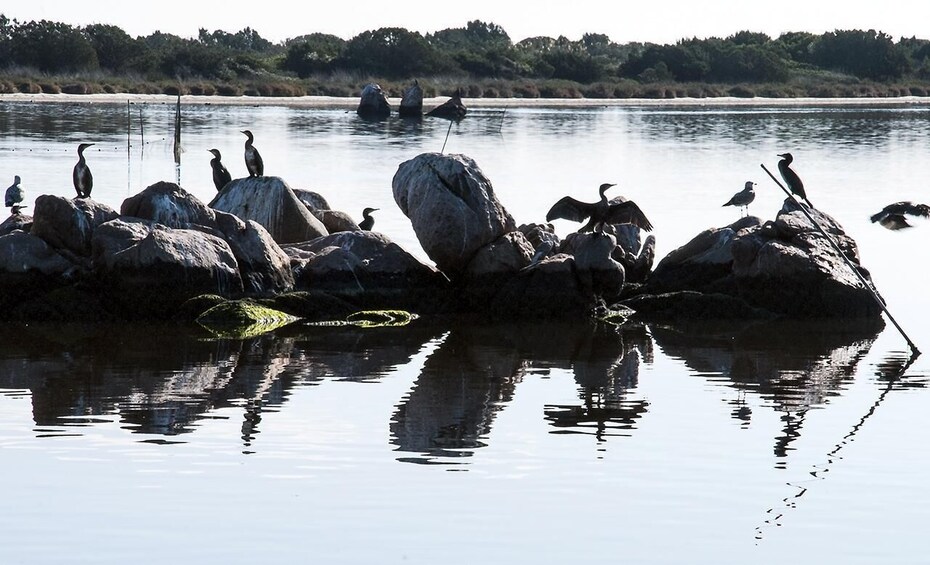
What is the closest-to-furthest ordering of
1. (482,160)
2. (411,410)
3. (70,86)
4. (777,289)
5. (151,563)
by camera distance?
(151,563)
(411,410)
(777,289)
(482,160)
(70,86)

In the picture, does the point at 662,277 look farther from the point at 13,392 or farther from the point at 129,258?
the point at 13,392

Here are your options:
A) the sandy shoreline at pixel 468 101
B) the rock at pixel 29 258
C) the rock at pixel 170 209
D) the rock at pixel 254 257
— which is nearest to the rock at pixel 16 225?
the rock at pixel 29 258

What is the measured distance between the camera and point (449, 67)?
9694 cm

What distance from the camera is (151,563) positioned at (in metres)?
8.17

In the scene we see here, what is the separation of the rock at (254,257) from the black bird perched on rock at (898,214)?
387 inches

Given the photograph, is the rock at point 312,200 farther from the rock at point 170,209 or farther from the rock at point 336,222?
the rock at point 170,209

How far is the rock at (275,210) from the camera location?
18.8 metres

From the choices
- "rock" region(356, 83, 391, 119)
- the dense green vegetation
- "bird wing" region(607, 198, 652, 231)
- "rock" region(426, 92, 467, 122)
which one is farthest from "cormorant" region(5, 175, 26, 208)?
the dense green vegetation

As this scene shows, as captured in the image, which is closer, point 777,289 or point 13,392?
point 13,392

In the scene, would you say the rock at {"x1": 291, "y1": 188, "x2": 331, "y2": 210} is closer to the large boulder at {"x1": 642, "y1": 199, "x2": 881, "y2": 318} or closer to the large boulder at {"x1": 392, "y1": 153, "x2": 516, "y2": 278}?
the large boulder at {"x1": 392, "y1": 153, "x2": 516, "y2": 278}

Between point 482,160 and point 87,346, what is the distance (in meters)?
27.0

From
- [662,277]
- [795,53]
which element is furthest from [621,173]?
[795,53]

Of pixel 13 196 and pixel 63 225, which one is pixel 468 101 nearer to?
pixel 13 196

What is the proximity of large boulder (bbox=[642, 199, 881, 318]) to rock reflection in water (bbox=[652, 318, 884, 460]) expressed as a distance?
0.86ft
